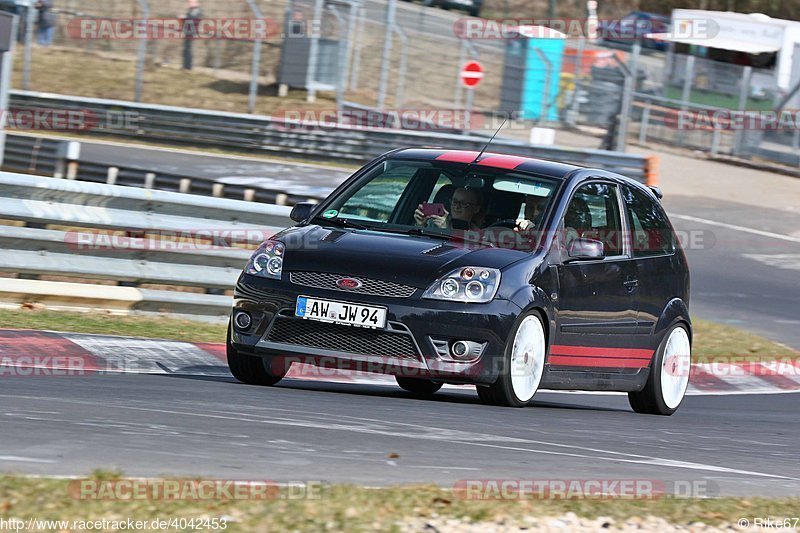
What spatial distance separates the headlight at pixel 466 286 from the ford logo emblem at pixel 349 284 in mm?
363

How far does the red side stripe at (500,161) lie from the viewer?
28.0 ft

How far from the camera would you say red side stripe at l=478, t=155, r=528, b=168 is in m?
8.52

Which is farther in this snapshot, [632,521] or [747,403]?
[747,403]

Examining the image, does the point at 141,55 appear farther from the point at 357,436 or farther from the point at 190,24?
the point at 357,436

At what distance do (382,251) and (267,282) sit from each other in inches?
25.9

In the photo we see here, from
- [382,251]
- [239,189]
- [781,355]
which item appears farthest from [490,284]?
[239,189]

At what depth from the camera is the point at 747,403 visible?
10812 mm

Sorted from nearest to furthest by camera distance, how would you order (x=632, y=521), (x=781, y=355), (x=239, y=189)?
1. (x=632, y=521)
2. (x=781, y=355)
3. (x=239, y=189)

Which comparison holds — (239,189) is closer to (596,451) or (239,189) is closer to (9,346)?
(9,346)

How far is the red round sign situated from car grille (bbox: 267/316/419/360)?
805 inches

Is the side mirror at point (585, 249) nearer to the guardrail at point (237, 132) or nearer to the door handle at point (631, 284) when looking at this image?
the door handle at point (631, 284)

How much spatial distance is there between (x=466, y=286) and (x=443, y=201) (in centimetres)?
102

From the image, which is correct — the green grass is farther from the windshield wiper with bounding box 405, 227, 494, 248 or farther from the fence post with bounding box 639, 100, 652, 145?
the windshield wiper with bounding box 405, 227, 494, 248

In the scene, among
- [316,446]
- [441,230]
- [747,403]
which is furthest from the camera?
[747,403]
